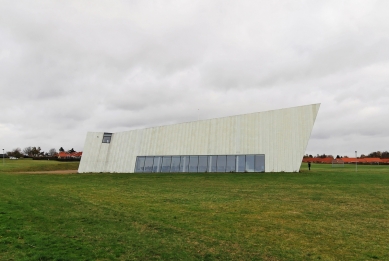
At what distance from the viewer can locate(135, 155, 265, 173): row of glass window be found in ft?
111

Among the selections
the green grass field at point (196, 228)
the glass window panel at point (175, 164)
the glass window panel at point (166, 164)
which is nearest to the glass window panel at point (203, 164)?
the glass window panel at point (175, 164)

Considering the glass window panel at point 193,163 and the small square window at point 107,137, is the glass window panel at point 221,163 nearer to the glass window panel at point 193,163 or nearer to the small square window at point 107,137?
the glass window panel at point 193,163

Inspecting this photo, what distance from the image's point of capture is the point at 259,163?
33562 mm

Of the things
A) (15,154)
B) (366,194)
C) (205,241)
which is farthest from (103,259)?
(15,154)

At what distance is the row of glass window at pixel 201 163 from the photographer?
33969 mm

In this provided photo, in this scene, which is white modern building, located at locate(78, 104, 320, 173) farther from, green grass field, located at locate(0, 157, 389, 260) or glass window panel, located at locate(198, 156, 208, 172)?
green grass field, located at locate(0, 157, 389, 260)

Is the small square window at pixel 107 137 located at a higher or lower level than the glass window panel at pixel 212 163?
higher

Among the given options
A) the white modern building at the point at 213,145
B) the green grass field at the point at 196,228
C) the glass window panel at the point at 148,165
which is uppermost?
the white modern building at the point at 213,145

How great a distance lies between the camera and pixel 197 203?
47.6ft

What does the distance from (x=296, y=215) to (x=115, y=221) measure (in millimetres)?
7081

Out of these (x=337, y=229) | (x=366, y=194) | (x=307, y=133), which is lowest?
(x=337, y=229)

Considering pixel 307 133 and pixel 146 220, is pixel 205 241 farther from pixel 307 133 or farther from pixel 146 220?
pixel 307 133

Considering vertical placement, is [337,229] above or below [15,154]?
below

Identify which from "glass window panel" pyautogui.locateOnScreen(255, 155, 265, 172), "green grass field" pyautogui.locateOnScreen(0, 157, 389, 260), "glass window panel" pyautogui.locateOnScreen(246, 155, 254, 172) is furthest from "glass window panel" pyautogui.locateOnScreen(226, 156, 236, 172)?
"green grass field" pyautogui.locateOnScreen(0, 157, 389, 260)
